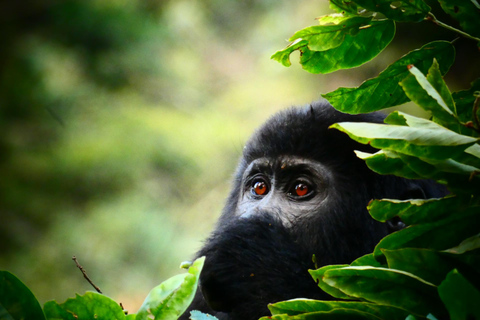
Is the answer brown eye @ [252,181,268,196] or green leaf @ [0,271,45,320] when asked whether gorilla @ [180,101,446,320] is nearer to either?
brown eye @ [252,181,268,196]

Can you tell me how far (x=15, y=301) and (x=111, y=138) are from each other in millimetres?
5312

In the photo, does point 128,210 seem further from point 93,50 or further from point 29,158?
point 93,50

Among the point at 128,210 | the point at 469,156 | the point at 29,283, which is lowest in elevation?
the point at 469,156

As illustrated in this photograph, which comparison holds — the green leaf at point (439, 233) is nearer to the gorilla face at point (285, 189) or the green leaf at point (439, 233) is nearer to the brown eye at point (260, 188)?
the gorilla face at point (285, 189)

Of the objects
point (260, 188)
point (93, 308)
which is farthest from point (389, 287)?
point (260, 188)

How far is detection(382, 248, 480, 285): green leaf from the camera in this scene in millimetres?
781

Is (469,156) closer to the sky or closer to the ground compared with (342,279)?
closer to the sky

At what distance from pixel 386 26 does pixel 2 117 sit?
568cm

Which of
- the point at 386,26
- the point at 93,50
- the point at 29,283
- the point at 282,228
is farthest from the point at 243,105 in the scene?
the point at 386,26

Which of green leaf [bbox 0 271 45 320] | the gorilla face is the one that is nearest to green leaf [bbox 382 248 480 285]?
green leaf [bbox 0 271 45 320]

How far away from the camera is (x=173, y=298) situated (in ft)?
2.90

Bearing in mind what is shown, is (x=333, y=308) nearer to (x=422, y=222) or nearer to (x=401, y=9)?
(x=422, y=222)

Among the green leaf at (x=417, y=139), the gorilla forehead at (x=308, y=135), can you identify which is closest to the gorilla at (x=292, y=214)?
the gorilla forehead at (x=308, y=135)

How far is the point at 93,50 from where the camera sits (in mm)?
6172
